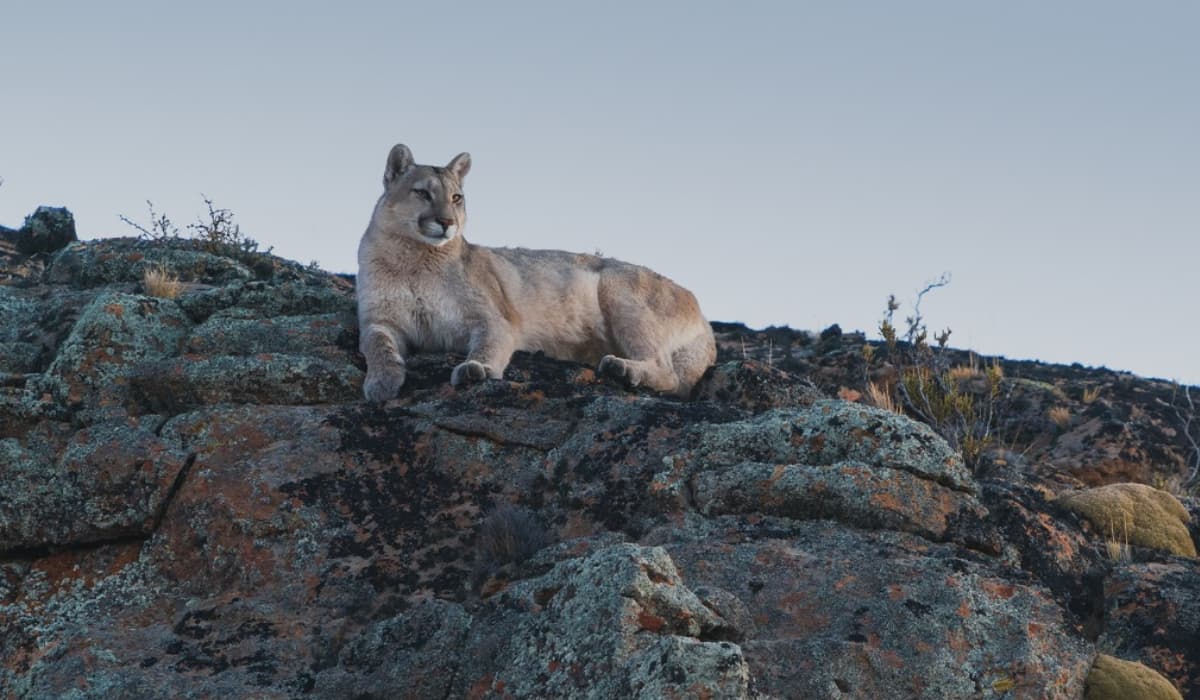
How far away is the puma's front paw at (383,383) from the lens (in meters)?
8.14

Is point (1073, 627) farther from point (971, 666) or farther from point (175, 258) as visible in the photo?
point (175, 258)

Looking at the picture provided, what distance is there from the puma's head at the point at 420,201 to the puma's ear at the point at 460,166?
0.01m

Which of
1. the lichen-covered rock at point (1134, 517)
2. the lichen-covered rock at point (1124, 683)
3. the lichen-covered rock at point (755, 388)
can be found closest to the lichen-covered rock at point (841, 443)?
the lichen-covered rock at point (1124, 683)

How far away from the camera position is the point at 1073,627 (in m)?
5.46

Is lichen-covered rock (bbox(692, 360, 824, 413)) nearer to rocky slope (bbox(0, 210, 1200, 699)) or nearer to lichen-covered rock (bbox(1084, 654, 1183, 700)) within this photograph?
rocky slope (bbox(0, 210, 1200, 699))

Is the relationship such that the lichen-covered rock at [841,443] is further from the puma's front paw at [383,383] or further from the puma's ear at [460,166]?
the puma's ear at [460,166]

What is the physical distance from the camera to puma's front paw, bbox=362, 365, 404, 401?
814cm

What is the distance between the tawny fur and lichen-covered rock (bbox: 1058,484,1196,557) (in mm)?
3689

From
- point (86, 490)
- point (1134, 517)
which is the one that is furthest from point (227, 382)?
point (1134, 517)

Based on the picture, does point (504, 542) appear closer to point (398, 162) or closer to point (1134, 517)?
point (1134, 517)

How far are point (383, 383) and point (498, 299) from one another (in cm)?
218

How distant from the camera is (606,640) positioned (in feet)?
14.6

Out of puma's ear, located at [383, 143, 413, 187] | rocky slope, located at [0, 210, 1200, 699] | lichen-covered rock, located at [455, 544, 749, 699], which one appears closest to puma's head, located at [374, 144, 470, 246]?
puma's ear, located at [383, 143, 413, 187]

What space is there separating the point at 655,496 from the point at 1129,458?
33.3 ft
